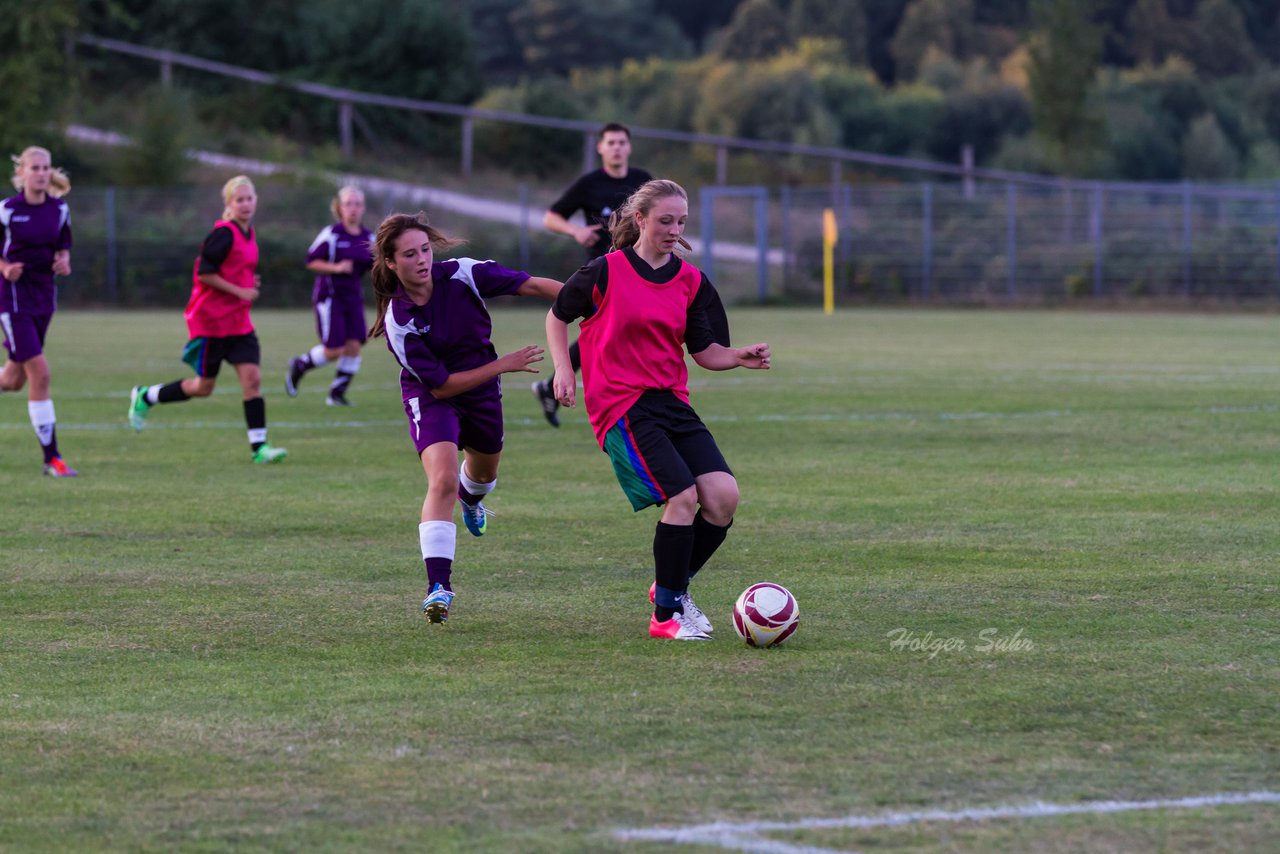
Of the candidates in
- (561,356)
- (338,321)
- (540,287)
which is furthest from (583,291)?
(338,321)

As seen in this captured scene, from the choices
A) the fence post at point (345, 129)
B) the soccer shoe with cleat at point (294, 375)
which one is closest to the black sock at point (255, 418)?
the soccer shoe with cleat at point (294, 375)

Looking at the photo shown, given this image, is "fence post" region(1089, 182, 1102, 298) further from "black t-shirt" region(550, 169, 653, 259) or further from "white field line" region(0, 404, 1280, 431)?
"black t-shirt" region(550, 169, 653, 259)

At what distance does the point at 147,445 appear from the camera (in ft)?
40.4

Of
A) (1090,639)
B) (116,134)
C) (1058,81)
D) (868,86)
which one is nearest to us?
(1090,639)

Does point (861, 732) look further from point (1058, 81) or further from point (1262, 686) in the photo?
point (1058, 81)

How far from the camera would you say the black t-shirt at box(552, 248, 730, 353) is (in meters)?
6.32

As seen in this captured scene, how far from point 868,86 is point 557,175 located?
61.9 feet

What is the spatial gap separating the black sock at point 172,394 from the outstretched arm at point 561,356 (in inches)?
241

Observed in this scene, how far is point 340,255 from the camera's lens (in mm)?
15211

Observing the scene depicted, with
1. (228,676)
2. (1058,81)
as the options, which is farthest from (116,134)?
(228,676)

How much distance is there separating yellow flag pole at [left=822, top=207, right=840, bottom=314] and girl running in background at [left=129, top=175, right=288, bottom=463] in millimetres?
24072

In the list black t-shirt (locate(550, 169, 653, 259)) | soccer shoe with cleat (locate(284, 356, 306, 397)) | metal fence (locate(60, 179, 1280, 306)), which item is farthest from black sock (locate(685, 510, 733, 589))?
metal fence (locate(60, 179, 1280, 306))

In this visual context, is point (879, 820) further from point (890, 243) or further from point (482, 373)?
point (890, 243)

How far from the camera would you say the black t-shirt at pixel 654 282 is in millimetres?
6316
